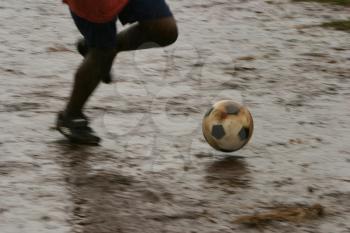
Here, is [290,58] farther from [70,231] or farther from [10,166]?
[70,231]

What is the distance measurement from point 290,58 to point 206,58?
31.0 inches

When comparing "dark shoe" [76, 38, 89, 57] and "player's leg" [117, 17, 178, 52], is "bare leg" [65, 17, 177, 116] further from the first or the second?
"dark shoe" [76, 38, 89, 57]

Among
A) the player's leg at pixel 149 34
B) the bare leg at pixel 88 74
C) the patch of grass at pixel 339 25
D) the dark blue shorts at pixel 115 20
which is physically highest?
the dark blue shorts at pixel 115 20

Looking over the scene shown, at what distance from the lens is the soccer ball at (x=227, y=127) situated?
566 centimetres

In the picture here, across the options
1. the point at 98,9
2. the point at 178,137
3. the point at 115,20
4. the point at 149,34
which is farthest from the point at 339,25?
the point at 98,9

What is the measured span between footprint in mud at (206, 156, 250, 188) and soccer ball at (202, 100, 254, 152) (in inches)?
3.8

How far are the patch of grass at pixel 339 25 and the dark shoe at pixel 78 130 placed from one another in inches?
199

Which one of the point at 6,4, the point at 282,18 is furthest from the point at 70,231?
the point at 6,4

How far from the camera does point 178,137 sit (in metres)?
6.07

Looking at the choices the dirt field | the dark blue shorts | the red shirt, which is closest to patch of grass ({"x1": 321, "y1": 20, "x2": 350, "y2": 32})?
the dirt field

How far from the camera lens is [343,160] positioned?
5625mm

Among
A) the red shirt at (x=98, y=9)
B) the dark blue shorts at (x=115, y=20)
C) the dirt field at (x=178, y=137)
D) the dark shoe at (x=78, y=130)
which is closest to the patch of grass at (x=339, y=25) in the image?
the dirt field at (x=178, y=137)

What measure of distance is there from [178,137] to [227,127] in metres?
0.49

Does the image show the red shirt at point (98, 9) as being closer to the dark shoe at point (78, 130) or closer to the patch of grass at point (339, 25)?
the dark shoe at point (78, 130)
